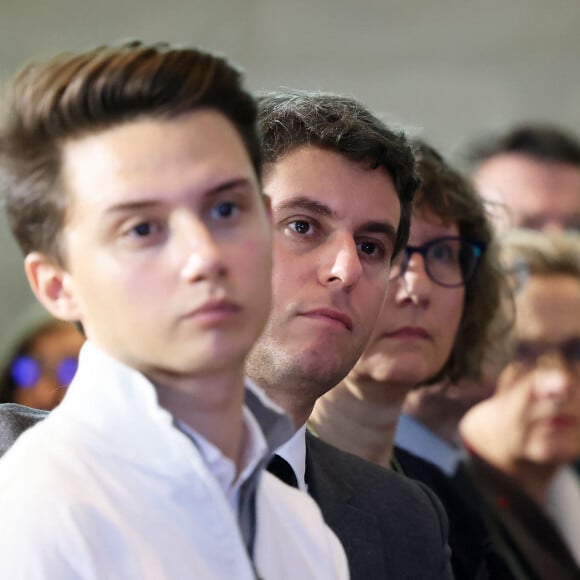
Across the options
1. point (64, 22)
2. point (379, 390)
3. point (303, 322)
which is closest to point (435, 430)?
point (379, 390)

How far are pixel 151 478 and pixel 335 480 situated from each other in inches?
24.2

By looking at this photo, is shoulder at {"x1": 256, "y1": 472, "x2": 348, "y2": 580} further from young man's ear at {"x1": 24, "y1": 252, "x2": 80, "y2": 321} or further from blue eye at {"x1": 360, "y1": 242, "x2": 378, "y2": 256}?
blue eye at {"x1": 360, "y1": 242, "x2": 378, "y2": 256}

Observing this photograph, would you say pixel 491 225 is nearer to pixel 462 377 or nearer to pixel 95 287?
pixel 462 377

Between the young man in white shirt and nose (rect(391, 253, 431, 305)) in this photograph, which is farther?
nose (rect(391, 253, 431, 305))

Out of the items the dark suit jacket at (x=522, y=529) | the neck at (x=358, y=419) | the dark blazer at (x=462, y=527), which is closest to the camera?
the neck at (x=358, y=419)

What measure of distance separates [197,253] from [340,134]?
2.16 ft

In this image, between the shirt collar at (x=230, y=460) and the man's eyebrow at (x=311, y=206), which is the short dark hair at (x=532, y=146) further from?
the shirt collar at (x=230, y=460)

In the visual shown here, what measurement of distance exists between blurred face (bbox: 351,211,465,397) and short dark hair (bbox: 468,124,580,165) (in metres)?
2.45

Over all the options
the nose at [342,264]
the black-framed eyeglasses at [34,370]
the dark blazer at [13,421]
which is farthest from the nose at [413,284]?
the black-framed eyeglasses at [34,370]

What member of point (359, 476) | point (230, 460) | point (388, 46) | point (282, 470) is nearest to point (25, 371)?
point (359, 476)

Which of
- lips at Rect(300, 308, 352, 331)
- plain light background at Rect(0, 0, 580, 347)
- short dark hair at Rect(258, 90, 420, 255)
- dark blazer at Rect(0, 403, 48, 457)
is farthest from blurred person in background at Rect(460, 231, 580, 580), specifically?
plain light background at Rect(0, 0, 580, 347)

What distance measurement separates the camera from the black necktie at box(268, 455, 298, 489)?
4.33 ft

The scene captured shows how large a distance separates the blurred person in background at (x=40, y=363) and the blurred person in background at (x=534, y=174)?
1.52 m

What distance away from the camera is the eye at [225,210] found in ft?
2.92
